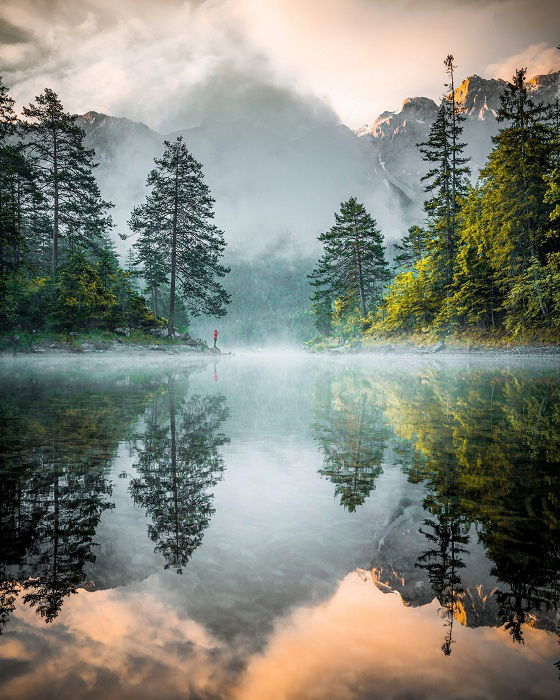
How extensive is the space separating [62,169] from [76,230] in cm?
517

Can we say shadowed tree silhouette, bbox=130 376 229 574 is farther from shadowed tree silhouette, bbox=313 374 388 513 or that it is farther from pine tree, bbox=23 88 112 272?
pine tree, bbox=23 88 112 272

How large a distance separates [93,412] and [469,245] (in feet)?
101

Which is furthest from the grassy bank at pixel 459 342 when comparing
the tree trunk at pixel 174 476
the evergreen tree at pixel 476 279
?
the tree trunk at pixel 174 476

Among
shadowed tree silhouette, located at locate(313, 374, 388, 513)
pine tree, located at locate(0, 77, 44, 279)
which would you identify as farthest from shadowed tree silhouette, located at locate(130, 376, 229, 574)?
pine tree, located at locate(0, 77, 44, 279)

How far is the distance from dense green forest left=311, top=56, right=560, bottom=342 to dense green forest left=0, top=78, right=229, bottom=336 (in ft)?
62.8

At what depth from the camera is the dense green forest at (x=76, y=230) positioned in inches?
1141

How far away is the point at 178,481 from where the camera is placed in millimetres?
4074

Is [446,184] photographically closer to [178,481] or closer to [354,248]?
[354,248]

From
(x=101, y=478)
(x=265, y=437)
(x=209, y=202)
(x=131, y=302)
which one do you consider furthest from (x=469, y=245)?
(x=101, y=478)

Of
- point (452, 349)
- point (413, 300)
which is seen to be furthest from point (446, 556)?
point (413, 300)

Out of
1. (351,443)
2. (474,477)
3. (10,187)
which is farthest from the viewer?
(10,187)

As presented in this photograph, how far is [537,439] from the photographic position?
545 cm

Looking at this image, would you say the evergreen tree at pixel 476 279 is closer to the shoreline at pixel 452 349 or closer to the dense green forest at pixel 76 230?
the shoreline at pixel 452 349

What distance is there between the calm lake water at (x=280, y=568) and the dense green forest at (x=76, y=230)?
913 inches
